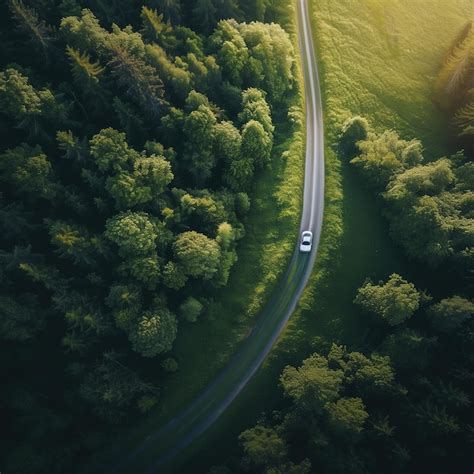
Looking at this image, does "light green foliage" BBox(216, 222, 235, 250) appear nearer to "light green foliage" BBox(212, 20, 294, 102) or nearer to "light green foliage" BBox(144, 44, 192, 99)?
"light green foliage" BBox(144, 44, 192, 99)

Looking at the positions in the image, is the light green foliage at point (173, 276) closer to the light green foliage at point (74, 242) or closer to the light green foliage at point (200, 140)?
the light green foliage at point (74, 242)

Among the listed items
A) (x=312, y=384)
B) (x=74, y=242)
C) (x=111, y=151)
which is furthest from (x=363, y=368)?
(x=111, y=151)

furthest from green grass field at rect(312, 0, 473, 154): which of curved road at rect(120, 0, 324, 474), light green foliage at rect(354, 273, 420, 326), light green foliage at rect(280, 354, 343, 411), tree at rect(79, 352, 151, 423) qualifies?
tree at rect(79, 352, 151, 423)

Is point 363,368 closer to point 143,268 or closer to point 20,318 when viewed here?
point 143,268

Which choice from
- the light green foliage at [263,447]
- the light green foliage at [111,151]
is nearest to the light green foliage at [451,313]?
the light green foliage at [263,447]

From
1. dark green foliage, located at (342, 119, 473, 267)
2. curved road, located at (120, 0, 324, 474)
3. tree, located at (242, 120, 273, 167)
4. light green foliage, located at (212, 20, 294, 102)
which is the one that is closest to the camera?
curved road, located at (120, 0, 324, 474)

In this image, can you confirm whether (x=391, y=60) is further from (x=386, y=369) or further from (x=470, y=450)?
(x=470, y=450)
